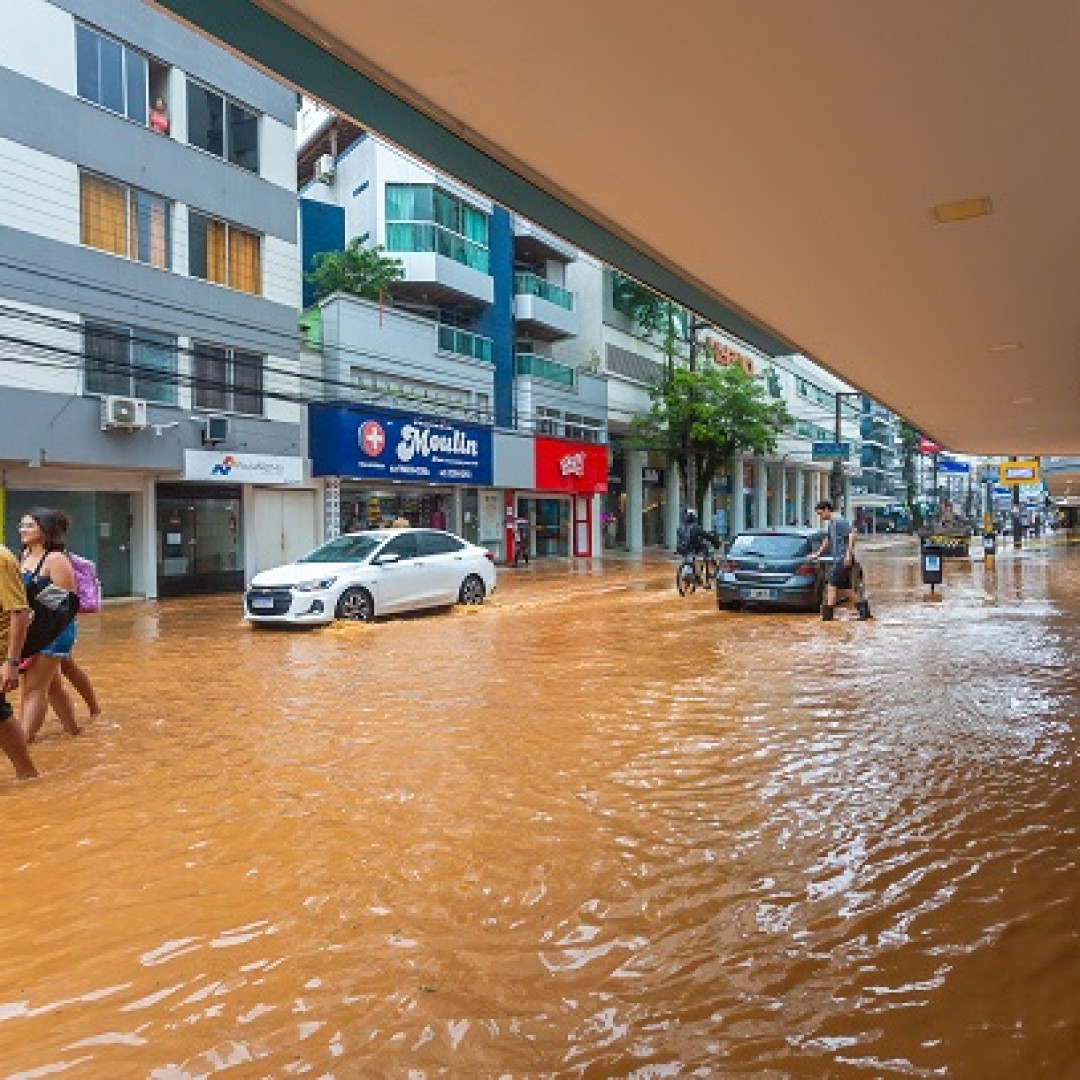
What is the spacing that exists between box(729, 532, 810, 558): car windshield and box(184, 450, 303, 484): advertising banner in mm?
11402

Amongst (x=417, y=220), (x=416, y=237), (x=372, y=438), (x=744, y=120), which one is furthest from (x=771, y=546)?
(x=417, y=220)

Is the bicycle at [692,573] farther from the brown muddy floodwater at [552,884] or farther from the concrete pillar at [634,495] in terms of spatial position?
the concrete pillar at [634,495]

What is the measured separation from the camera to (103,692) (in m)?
8.05

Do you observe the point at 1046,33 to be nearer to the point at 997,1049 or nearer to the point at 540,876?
the point at 997,1049

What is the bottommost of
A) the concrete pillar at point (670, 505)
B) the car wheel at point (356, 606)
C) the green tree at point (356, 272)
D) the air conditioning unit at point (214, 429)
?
the car wheel at point (356, 606)

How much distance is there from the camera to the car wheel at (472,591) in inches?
601

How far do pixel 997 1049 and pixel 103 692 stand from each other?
24.9 feet

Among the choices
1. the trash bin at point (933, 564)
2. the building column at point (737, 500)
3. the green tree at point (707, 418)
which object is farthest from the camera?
the building column at point (737, 500)

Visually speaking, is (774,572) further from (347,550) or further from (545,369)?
Result: (545,369)

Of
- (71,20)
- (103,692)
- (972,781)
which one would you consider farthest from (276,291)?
(972,781)

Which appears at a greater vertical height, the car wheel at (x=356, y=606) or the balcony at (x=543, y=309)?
the balcony at (x=543, y=309)

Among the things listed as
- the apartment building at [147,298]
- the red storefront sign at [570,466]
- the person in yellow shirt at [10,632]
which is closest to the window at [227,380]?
the apartment building at [147,298]

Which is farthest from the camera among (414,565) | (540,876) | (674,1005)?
(414,565)

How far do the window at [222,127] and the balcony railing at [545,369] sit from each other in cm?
1244
